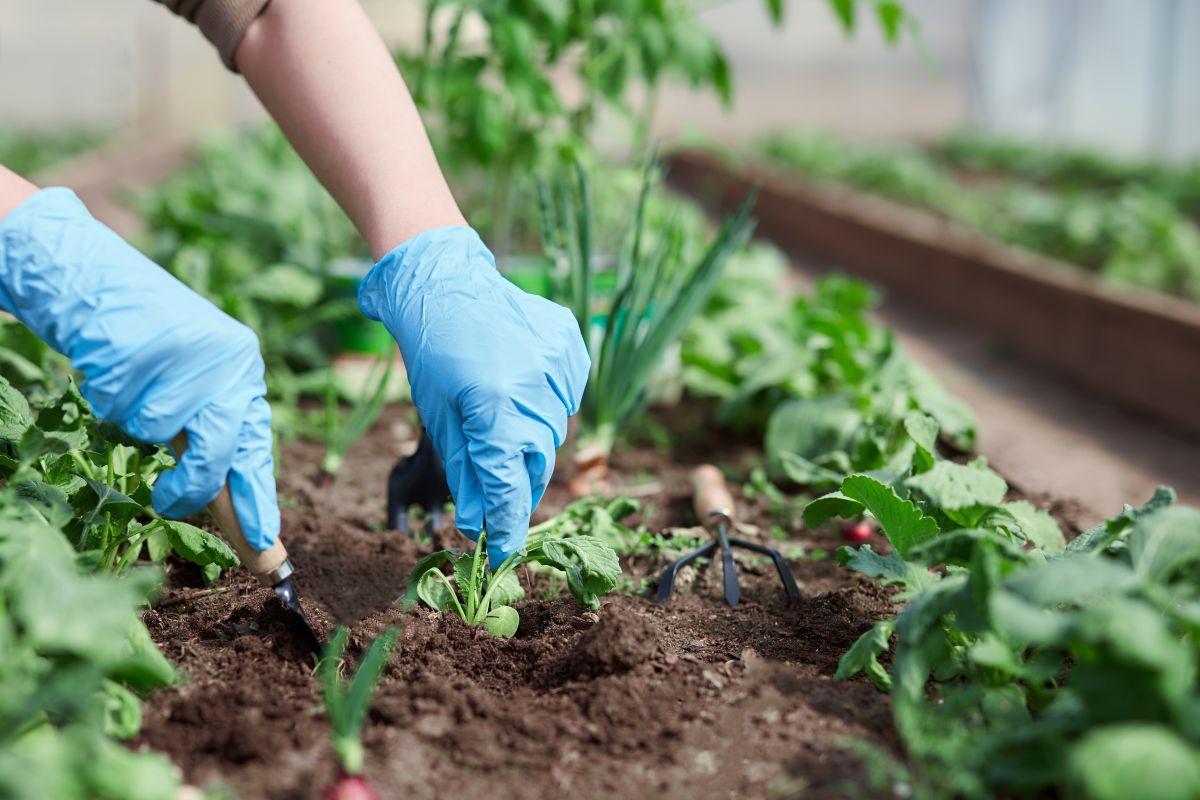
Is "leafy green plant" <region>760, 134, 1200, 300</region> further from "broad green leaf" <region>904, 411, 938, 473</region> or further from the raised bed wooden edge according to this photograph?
"broad green leaf" <region>904, 411, 938, 473</region>

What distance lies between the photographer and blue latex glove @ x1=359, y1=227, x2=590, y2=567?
4.35 ft

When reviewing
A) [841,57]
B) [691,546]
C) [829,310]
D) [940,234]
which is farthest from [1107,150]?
[691,546]

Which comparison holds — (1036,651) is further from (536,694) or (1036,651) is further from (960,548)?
(536,694)

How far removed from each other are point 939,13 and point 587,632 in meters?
11.1

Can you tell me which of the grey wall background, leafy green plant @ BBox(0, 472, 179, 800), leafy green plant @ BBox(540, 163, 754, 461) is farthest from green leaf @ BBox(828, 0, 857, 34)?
the grey wall background

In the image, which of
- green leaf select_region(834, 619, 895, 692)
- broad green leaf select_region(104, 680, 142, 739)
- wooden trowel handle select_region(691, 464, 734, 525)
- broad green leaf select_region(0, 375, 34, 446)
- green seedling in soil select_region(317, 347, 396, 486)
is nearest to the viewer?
broad green leaf select_region(104, 680, 142, 739)

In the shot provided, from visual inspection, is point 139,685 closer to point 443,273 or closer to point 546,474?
point 546,474

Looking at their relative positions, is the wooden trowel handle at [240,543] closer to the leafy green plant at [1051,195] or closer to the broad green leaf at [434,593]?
the broad green leaf at [434,593]

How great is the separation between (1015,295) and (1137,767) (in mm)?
3370

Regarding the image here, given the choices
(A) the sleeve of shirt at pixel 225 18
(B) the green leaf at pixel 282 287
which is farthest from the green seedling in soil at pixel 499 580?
(B) the green leaf at pixel 282 287

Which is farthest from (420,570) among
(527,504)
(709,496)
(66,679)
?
(709,496)

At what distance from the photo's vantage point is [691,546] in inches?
67.4

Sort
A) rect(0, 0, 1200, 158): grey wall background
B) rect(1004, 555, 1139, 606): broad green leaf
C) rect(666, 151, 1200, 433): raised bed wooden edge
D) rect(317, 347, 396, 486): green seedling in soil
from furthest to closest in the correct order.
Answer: rect(0, 0, 1200, 158): grey wall background → rect(666, 151, 1200, 433): raised bed wooden edge → rect(317, 347, 396, 486): green seedling in soil → rect(1004, 555, 1139, 606): broad green leaf

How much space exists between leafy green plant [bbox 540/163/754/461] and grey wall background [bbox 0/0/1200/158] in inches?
265
